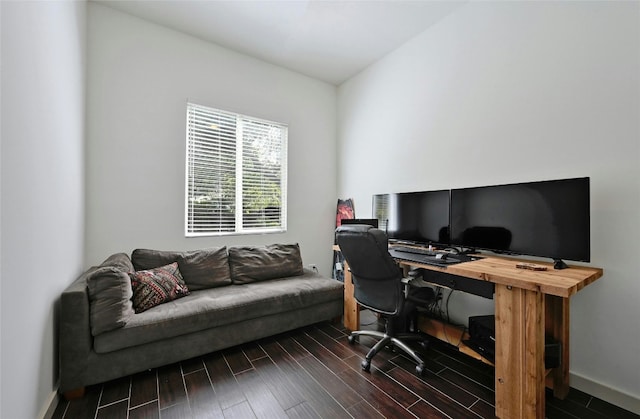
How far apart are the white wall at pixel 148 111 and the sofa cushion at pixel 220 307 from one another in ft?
2.88

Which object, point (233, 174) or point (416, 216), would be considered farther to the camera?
point (233, 174)

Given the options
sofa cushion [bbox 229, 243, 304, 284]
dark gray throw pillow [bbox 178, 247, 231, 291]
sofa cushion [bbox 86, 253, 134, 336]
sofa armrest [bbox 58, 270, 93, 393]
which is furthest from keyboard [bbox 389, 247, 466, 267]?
sofa armrest [bbox 58, 270, 93, 393]

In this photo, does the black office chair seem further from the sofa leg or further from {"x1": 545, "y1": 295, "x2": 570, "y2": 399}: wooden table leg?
the sofa leg

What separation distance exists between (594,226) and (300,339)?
2397 mm

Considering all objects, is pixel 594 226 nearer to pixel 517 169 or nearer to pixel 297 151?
pixel 517 169

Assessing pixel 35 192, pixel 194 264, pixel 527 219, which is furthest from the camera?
pixel 194 264

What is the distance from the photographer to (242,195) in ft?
11.1

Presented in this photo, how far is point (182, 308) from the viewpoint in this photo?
2070mm

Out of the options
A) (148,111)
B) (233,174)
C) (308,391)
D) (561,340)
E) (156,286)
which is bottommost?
(308,391)

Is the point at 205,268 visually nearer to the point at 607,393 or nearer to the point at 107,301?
the point at 107,301

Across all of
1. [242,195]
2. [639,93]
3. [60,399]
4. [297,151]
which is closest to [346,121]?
[297,151]

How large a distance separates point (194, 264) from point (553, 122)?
329cm

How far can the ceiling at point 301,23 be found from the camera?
8.36 ft

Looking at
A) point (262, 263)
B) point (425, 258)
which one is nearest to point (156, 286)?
point (262, 263)
